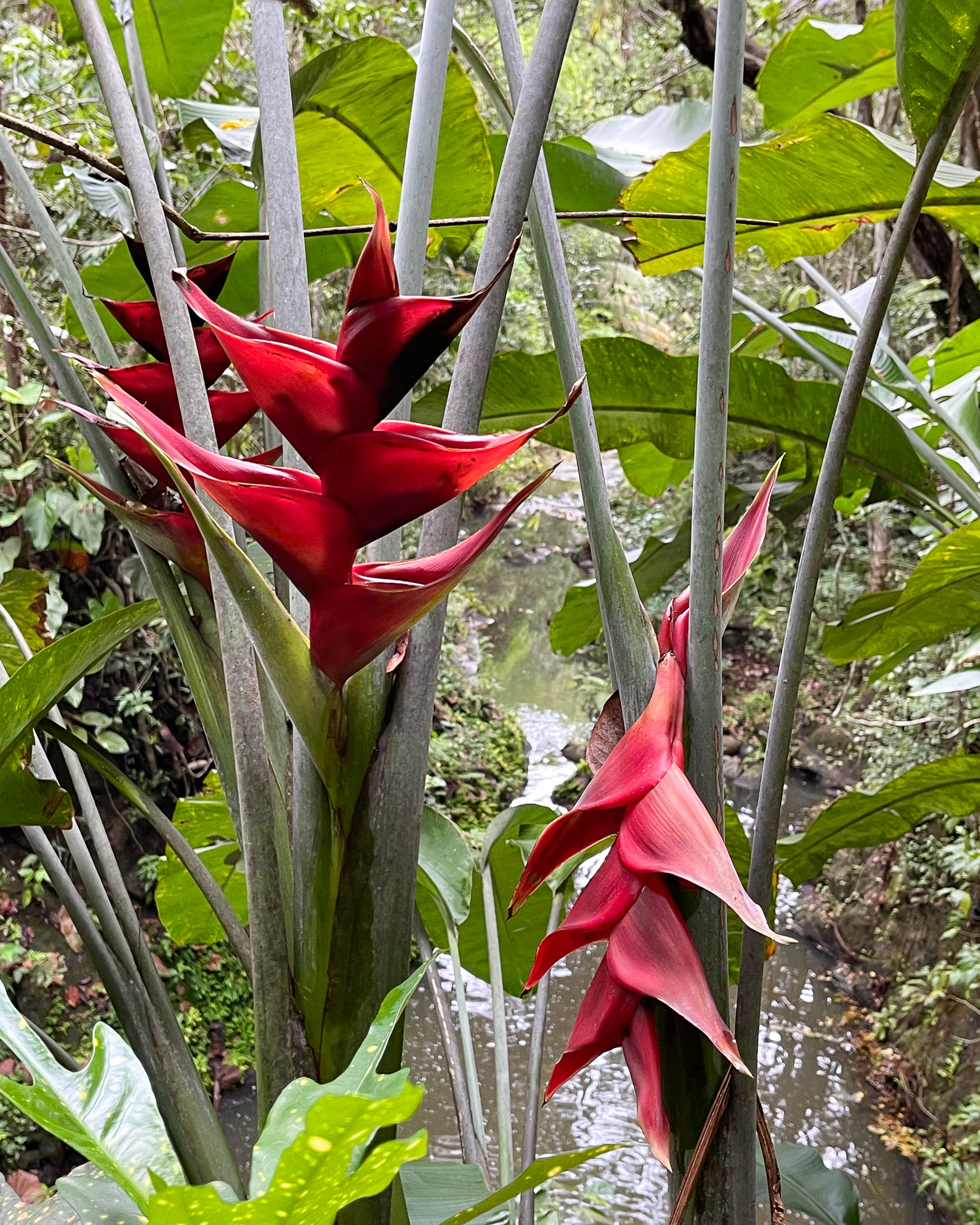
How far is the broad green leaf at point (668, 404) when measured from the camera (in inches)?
45.2

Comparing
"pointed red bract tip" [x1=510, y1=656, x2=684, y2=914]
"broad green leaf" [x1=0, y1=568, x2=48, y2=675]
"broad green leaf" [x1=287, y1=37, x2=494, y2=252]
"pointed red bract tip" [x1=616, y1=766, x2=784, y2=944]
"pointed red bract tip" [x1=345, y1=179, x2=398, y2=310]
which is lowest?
"pointed red bract tip" [x1=616, y1=766, x2=784, y2=944]

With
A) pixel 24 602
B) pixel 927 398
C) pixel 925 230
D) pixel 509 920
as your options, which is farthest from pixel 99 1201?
pixel 925 230

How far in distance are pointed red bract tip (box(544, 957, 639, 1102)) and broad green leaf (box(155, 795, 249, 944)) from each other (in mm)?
617

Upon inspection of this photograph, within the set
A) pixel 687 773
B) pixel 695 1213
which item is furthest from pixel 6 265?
pixel 695 1213

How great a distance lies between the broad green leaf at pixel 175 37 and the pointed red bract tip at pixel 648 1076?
1.07 m

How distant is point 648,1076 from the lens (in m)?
0.39

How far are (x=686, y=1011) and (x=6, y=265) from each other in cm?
50

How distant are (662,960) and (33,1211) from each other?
0.38m

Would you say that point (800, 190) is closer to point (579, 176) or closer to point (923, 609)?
point (579, 176)

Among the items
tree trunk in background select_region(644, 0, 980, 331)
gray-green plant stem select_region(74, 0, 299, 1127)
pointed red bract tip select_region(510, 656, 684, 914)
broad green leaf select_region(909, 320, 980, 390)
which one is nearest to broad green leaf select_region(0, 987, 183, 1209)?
gray-green plant stem select_region(74, 0, 299, 1127)

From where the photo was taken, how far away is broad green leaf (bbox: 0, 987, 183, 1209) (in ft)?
1.04

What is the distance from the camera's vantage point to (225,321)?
29cm

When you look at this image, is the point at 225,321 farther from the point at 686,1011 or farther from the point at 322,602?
the point at 686,1011

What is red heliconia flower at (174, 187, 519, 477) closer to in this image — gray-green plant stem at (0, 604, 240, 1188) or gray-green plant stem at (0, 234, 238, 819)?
gray-green plant stem at (0, 234, 238, 819)
